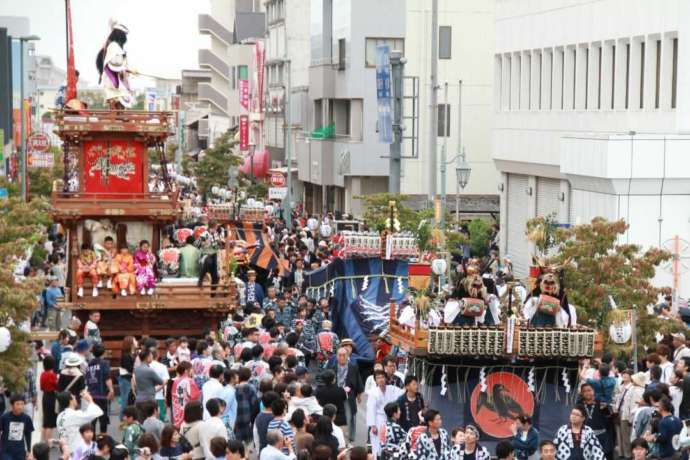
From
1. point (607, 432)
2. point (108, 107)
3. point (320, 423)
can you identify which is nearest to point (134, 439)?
point (320, 423)

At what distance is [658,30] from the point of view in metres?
40.8

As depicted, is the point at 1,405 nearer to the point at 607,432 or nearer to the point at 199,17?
the point at 607,432

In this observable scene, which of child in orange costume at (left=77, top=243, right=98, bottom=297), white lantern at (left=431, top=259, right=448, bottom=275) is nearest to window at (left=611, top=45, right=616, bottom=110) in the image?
child in orange costume at (left=77, top=243, right=98, bottom=297)

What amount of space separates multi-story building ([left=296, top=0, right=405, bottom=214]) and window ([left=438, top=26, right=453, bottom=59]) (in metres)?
1.41

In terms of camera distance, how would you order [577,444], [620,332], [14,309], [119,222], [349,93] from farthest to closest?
[349,93]
[119,222]
[14,309]
[620,332]
[577,444]

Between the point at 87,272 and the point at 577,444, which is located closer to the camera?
the point at 577,444

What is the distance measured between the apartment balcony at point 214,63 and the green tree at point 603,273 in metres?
102

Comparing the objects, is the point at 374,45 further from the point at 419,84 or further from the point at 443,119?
the point at 443,119

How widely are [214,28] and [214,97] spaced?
539cm

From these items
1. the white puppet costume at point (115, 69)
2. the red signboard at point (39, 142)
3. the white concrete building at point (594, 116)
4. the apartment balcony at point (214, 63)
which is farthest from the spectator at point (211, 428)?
the apartment balcony at point (214, 63)

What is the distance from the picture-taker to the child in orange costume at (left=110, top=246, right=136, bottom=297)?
31.5 metres

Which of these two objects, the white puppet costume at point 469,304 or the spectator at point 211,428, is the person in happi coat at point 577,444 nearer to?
the spectator at point 211,428

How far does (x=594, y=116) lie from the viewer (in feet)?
149

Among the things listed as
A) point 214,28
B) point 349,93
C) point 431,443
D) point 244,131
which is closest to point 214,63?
point 214,28
